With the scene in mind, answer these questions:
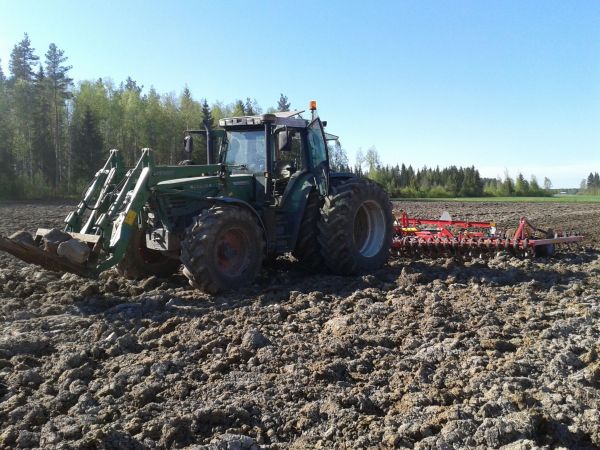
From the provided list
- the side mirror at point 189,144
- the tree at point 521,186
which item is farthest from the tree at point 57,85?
the tree at point 521,186

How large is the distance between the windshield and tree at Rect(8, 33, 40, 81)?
50540mm

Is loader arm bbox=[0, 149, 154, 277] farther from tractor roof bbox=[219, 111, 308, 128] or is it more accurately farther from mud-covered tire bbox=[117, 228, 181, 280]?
tractor roof bbox=[219, 111, 308, 128]

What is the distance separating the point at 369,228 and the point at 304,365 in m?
5.00

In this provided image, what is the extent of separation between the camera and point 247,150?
8688mm

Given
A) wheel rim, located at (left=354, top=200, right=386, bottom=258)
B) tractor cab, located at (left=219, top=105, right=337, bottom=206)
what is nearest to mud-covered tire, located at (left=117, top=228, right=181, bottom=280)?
tractor cab, located at (left=219, top=105, right=337, bottom=206)

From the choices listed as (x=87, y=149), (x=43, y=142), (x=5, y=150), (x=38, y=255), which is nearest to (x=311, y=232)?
(x=38, y=255)

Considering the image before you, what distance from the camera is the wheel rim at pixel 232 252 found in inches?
288

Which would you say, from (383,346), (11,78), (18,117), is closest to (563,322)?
(383,346)

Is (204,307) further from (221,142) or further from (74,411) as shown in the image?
(221,142)

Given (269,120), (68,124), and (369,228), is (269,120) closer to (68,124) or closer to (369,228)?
(369,228)

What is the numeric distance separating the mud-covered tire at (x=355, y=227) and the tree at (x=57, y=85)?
4115cm

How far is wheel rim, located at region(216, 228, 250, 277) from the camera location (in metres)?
7.32

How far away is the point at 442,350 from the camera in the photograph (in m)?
4.78

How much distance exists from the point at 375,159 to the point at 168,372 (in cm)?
8417
